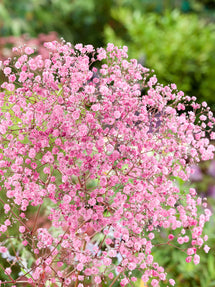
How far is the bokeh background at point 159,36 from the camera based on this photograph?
1.08 metres

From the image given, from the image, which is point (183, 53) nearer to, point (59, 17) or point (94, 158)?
point (94, 158)

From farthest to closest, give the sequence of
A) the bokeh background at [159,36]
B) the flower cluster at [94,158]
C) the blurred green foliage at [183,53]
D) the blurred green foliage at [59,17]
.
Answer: the blurred green foliage at [59,17] < the blurred green foliage at [183,53] < the bokeh background at [159,36] < the flower cluster at [94,158]

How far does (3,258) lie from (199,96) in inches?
60.1

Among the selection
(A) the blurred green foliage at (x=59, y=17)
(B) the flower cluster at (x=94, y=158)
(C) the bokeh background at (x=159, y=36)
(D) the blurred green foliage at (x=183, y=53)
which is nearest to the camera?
(B) the flower cluster at (x=94, y=158)

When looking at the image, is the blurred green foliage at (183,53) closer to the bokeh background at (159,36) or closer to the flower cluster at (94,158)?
the bokeh background at (159,36)

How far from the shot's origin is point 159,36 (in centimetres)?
218

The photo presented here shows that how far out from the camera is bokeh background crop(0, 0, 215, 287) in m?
1.08

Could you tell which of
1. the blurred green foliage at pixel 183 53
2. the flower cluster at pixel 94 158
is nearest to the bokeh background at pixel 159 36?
the blurred green foliage at pixel 183 53

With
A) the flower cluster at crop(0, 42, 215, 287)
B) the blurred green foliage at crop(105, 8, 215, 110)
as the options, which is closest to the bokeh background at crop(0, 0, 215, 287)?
the blurred green foliage at crop(105, 8, 215, 110)

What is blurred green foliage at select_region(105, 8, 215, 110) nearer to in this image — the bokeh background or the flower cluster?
the bokeh background

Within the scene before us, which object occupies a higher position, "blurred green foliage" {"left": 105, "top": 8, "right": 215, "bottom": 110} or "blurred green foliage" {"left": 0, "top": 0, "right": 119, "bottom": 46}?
"blurred green foliage" {"left": 0, "top": 0, "right": 119, "bottom": 46}

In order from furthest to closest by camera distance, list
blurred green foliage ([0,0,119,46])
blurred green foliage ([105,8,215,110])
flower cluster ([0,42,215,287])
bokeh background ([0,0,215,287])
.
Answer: blurred green foliage ([0,0,119,46])
blurred green foliage ([105,8,215,110])
bokeh background ([0,0,215,287])
flower cluster ([0,42,215,287])

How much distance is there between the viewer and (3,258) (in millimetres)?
794

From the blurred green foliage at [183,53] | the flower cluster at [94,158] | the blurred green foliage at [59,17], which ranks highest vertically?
the blurred green foliage at [59,17]
